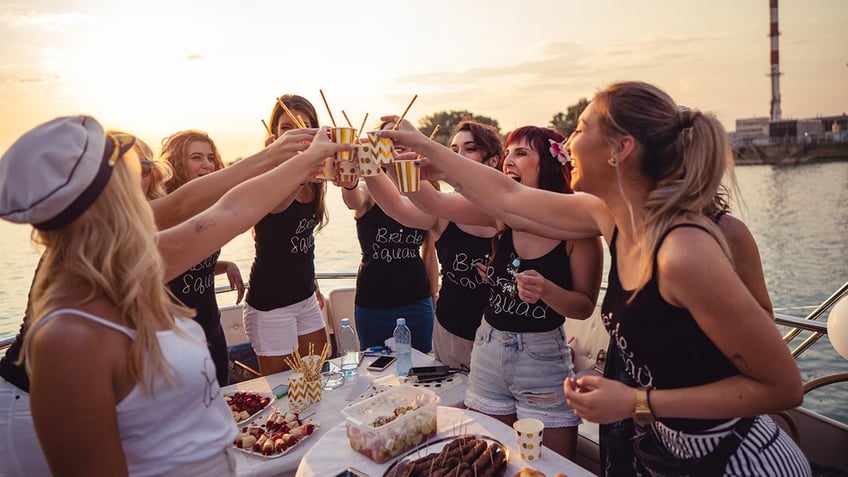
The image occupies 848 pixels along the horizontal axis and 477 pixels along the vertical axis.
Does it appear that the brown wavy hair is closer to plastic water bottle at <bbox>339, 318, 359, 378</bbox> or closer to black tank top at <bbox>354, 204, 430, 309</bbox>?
black tank top at <bbox>354, 204, 430, 309</bbox>

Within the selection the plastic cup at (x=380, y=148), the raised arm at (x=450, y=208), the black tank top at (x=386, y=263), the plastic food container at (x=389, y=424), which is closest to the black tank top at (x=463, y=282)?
A: the raised arm at (x=450, y=208)

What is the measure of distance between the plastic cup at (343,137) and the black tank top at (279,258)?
1.08 m

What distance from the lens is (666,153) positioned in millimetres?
1506

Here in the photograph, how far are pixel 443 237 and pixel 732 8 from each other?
17092mm

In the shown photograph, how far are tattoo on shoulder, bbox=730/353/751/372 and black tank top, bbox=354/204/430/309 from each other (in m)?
2.25

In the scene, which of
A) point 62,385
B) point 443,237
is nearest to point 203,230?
point 62,385

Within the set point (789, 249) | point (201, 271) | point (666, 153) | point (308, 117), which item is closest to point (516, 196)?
point (666, 153)

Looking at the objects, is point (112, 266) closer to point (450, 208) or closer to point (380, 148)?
point (380, 148)

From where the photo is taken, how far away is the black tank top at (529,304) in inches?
85.7

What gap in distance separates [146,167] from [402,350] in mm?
1557

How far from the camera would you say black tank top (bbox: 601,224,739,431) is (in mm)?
1349

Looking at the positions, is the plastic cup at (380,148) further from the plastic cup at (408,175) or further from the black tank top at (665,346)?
the black tank top at (665,346)

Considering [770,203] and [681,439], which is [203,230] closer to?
[681,439]

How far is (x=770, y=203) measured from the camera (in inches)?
1145
